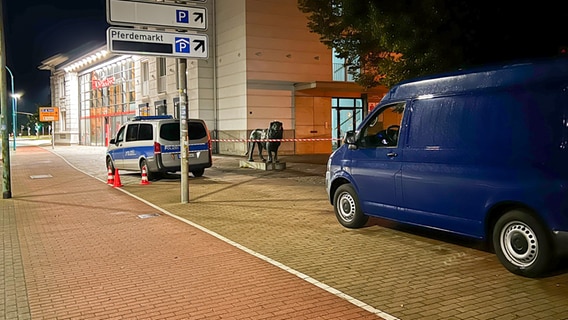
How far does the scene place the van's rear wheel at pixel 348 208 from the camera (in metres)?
8.17

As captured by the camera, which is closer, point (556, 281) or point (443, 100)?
point (556, 281)

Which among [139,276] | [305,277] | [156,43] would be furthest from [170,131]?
[305,277]

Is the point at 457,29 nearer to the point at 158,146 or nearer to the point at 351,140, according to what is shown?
the point at 351,140

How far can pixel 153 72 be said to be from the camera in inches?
1430

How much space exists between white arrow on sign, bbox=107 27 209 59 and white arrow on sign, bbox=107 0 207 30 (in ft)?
0.58

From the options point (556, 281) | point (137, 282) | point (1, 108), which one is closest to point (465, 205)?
point (556, 281)

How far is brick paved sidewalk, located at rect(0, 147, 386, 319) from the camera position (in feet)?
15.9

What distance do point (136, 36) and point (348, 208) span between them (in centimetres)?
590

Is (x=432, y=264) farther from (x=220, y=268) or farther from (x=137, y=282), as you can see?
(x=137, y=282)

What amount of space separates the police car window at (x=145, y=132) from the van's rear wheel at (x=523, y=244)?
12.1 m

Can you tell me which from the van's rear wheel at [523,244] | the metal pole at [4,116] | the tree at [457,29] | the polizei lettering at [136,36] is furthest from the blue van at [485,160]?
the metal pole at [4,116]

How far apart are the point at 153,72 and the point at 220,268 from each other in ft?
105

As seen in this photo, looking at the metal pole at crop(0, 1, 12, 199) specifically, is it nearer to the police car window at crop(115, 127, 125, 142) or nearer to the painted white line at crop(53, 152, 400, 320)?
the police car window at crop(115, 127, 125, 142)

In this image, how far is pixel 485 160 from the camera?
5949 millimetres
